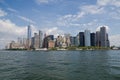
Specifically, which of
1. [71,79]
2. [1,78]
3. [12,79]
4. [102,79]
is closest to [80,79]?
[71,79]

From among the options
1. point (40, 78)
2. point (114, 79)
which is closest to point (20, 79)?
point (40, 78)

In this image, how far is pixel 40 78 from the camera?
27.9 m

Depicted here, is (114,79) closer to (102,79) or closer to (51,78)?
(102,79)

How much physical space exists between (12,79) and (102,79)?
12789 millimetres

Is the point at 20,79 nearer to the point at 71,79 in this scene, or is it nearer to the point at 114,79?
the point at 71,79

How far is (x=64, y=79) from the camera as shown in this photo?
26969 millimetres

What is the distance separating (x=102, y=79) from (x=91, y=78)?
1.56m

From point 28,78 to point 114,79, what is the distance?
1247 cm

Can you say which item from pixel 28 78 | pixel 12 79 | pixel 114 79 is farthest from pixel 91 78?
pixel 12 79

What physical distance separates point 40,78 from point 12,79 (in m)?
3.98

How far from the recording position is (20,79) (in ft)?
89.9

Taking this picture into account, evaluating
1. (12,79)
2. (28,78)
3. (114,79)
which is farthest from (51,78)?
(114,79)

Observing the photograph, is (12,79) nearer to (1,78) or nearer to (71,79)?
(1,78)

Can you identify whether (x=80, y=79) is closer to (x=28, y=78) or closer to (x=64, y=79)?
(x=64, y=79)
